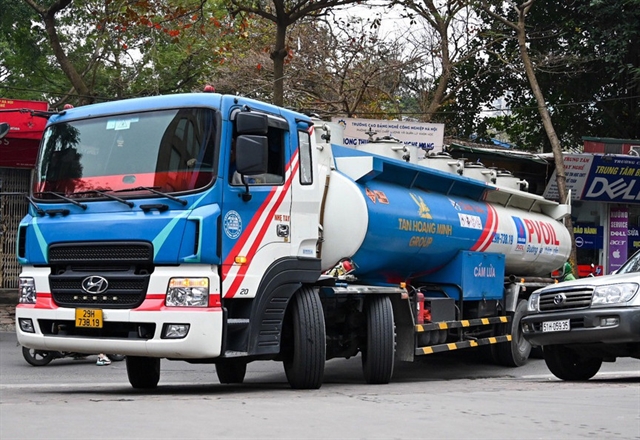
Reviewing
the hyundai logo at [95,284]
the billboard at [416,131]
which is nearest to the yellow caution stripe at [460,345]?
the hyundai logo at [95,284]

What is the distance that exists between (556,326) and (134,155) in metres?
5.15

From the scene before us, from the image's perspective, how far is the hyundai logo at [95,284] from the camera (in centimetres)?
855

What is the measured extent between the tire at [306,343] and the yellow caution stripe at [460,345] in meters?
2.57

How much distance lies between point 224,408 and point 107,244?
2.07 metres

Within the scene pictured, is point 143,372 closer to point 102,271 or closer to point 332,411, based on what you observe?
point 102,271

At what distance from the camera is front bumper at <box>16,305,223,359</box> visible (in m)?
8.25

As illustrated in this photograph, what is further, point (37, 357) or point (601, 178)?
point (601, 178)

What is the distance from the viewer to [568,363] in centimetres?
1166

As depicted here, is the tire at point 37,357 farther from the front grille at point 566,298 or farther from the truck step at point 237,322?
the front grille at point 566,298

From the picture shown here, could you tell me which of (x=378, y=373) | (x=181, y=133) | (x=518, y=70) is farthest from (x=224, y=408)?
(x=518, y=70)

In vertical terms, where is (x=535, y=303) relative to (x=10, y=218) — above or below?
below

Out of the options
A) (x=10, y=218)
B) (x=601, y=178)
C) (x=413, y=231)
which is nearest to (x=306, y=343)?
(x=413, y=231)

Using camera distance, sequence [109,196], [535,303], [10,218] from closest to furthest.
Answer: [109,196], [535,303], [10,218]

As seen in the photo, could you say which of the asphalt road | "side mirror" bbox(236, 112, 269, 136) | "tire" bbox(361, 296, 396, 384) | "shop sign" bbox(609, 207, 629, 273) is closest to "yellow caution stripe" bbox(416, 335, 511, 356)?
the asphalt road
